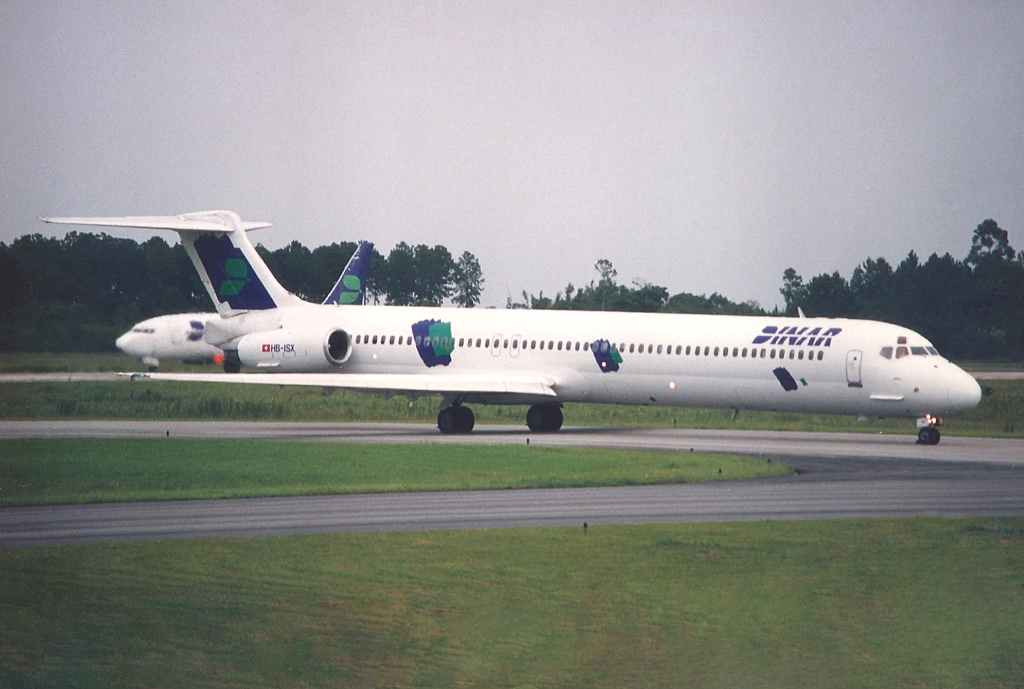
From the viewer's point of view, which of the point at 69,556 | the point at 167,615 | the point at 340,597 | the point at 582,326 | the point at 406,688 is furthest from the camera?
the point at 582,326

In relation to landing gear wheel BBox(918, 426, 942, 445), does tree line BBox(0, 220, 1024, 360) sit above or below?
above

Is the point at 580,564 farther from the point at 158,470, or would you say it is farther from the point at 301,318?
the point at 301,318

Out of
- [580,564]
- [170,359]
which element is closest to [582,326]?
[170,359]

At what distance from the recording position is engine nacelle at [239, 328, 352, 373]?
3991cm

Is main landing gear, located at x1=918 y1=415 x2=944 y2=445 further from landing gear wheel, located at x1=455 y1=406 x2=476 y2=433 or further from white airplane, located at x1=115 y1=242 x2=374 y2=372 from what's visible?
white airplane, located at x1=115 y1=242 x2=374 y2=372

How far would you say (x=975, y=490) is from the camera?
22547 millimetres

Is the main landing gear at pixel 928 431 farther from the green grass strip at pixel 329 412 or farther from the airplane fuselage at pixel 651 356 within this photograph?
the green grass strip at pixel 329 412

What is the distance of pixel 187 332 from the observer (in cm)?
4200

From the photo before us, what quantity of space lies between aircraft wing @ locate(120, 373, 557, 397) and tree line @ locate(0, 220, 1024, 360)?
304 cm

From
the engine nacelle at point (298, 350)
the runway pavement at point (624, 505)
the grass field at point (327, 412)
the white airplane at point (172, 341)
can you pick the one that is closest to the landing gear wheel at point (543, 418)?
the grass field at point (327, 412)

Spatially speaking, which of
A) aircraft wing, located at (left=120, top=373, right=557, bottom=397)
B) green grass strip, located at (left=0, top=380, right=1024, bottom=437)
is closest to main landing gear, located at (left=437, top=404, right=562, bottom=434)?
aircraft wing, located at (left=120, top=373, right=557, bottom=397)

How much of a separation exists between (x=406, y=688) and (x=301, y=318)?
3028 centimetres

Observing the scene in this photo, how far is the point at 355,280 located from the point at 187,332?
691 cm

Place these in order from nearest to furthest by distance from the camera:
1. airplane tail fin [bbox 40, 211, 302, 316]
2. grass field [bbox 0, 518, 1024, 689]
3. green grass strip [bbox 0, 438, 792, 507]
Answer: grass field [bbox 0, 518, 1024, 689], green grass strip [bbox 0, 438, 792, 507], airplane tail fin [bbox 40, 211, 302, 316]
